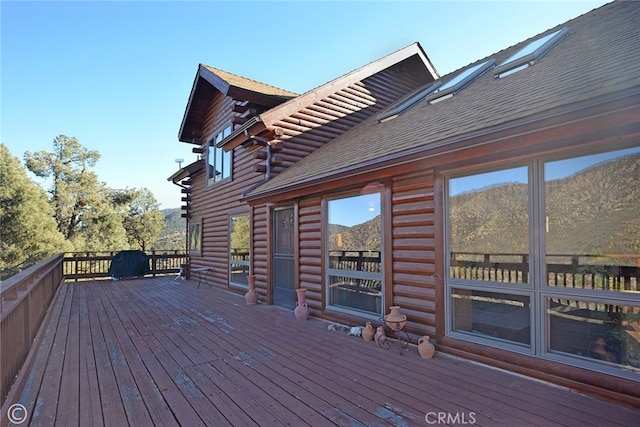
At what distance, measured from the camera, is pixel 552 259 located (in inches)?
118

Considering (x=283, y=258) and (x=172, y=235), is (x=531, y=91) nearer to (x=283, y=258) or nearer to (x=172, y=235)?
(x=283, y=258)

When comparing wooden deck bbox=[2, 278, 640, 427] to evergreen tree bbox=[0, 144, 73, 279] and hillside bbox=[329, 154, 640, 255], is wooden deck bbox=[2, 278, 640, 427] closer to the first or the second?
hillside bbox=[329, 154, 640, 255]

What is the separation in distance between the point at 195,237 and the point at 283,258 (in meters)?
5.73

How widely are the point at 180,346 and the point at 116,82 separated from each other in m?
12.9

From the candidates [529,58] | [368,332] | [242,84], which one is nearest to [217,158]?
[242,84]

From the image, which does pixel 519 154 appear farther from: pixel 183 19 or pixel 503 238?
pixel 183 19

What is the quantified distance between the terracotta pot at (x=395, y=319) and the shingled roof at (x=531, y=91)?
166 centimetres

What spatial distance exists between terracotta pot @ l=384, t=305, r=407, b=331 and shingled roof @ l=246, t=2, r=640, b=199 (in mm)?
1661

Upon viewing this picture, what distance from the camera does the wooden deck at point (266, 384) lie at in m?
2.39

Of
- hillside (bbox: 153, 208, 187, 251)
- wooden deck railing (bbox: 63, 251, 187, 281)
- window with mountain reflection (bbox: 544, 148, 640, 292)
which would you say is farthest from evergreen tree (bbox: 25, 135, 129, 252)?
window with mountain reflection (bbox: 544, 148, 640, 292)

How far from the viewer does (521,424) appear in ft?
7.25

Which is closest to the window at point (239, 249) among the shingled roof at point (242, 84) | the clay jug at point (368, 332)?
the shingled roof at point (242, 84)

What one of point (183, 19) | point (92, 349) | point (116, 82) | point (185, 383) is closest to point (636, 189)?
point (185, 383)

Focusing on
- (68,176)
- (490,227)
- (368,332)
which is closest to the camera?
(490,227)
